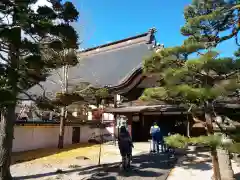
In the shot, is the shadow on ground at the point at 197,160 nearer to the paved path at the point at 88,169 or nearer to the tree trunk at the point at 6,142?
the paved path at the point at 88,169

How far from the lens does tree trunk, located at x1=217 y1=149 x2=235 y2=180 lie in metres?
6.16

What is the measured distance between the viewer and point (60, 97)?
705 centimetres

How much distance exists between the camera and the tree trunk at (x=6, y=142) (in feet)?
19.7

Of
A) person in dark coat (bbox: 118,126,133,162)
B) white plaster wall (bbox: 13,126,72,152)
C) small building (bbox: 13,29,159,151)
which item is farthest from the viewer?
small building (bbox: 13,29,159,151)

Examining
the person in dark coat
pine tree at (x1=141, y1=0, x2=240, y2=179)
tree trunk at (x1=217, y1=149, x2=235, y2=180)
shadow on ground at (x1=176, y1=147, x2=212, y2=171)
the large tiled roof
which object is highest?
the large tiled roof

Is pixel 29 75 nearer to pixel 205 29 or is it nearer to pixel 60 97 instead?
pixel 60 97

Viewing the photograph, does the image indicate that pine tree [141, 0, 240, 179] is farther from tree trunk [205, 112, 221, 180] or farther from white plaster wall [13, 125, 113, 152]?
white plaster wall [13, 125, 113, 152]

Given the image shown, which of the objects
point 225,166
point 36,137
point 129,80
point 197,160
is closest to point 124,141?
point 225,166

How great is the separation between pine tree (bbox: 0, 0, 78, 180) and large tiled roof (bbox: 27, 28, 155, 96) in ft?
34.6

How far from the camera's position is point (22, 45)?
5738 millimetres

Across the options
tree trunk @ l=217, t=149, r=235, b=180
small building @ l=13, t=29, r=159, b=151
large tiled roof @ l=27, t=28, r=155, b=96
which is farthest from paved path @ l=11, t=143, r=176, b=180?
large tiled roof @ l=27, t=28, r=155, b=96

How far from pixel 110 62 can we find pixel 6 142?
16.1 m

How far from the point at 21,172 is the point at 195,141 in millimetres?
6131

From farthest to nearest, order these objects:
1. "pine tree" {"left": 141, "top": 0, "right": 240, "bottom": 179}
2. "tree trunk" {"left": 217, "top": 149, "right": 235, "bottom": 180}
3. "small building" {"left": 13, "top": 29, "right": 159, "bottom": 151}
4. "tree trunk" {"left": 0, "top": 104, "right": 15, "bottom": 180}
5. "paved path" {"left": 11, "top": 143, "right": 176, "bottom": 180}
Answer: "small building" {"left": 13, "top": 29, "right": 159, "bottom": 151} → "paved path" {"left": 11, "top": 143, "right": 176, "bottom": 180} → "tree trunk" {"left": 217, "top": 149, "right": 235, "bottom": 180} → "tree trunk" {"left": 0, "top": 104, "right": 15, "bottom": 180} → "pine tree" {"left": 141, "top": 0, "right": 240, "bottom": 179}
